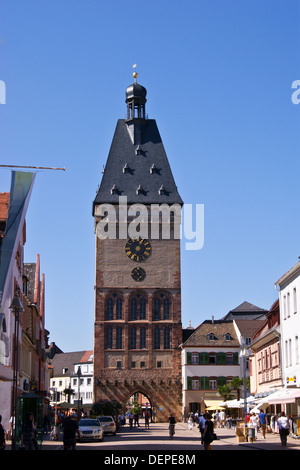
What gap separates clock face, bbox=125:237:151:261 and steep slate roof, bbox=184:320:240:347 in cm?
988

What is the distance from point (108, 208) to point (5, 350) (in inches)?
1716

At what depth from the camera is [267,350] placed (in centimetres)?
5378

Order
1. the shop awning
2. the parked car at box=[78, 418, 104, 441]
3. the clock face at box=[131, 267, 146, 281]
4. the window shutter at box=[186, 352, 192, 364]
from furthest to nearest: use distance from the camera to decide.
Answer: the window shutter at box=[186, 352, 192, 364]
the clock face at box=[131, 267, 146, 281]
the parked car at box=[78, 418, 104, 441]
the shop awning

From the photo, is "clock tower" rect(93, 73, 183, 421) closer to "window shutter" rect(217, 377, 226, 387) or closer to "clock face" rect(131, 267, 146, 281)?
"clock face" rect(131, 267, 146, 281)

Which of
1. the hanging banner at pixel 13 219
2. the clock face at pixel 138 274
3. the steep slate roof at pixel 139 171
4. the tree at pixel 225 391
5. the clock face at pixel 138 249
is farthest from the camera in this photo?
the steep slate roof at pixel 139 171

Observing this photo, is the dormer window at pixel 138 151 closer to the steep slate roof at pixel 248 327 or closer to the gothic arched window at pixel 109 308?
the gothic arched window at pixel 109 308

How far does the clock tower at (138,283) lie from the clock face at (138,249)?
4.0 inches

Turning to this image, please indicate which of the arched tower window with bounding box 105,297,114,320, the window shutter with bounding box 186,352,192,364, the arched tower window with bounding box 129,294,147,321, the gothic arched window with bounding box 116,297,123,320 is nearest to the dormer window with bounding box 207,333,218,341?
the window shutter with bounding box 186,352,192,364

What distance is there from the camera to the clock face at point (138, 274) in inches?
3115

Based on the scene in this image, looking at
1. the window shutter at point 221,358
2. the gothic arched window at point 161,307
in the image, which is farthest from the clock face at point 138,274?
the window shutter at point 221,358

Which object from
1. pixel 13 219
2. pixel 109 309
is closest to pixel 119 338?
pixel 109 309

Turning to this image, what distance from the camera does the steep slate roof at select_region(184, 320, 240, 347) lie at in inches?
3191
